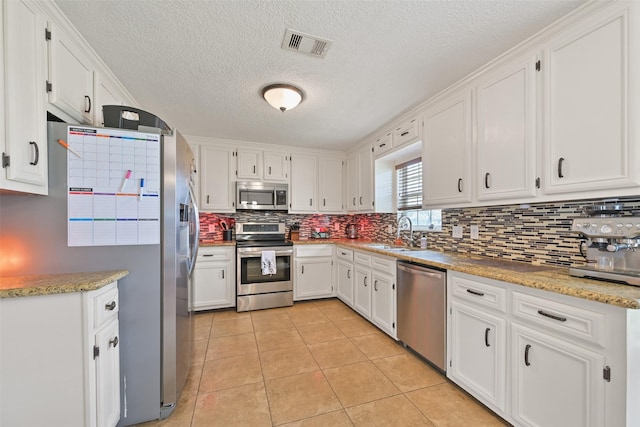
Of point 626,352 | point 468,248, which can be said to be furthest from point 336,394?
point 468,248

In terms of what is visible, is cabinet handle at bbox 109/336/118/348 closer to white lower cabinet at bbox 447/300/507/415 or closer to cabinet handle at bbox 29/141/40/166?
cabinet handle at bbox 29/141/40/166

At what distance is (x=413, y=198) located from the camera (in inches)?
127

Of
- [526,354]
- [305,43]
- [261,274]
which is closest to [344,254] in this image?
[261,274]

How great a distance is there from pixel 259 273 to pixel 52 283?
7.84 ft

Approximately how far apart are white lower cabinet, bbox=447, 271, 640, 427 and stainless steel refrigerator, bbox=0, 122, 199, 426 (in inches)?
75.6

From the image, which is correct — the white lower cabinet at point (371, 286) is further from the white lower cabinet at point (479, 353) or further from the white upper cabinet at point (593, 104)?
the white upper cabinet at point (593, 104)

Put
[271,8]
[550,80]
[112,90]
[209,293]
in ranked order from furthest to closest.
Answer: [209,293] < [112,90] < [550,80] < [271,8]

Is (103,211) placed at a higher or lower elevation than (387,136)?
lower

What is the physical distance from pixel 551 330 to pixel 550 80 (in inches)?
55.6

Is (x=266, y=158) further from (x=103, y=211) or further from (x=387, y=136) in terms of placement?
(x=103, y=211)

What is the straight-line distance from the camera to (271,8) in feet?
4.65

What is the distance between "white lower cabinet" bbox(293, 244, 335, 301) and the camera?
3.76 m

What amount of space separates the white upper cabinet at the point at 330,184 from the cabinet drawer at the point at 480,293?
259cm

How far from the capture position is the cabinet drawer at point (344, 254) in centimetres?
347
